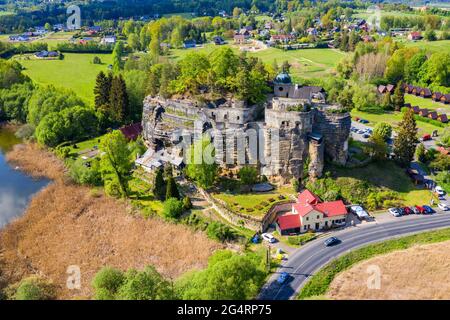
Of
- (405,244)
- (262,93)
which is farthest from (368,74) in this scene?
(405,244)

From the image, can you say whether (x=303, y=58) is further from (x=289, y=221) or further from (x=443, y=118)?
(x=289, y=221)

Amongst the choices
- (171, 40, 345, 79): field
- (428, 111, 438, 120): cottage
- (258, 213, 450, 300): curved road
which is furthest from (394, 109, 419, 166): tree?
(171, 40, 345, 79): field

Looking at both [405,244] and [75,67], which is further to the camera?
[75,67]

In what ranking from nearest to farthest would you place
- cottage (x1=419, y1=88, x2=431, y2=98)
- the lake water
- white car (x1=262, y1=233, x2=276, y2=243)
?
white car (x1=262, y1=233, x2=276, y2=243), the lake water, cottage (x1=419, y1=88, x2=431, y2=98)

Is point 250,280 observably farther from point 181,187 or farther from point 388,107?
point 388,107

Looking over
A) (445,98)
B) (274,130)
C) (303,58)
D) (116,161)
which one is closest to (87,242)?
(116,161)

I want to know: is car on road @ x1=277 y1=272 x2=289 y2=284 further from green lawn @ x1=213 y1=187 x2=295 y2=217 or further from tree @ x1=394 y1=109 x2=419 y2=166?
tree @ x1=394 y1=109 x2=419 y2=166
